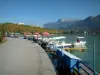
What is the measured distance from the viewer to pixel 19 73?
510 inches

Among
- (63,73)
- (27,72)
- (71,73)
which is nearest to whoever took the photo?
(27,72)

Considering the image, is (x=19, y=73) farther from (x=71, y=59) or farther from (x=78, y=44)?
(x=78, y=44)

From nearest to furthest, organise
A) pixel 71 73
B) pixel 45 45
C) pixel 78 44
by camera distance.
Result: pixel 71 73 < pixel 45 45 < pixel 78 44

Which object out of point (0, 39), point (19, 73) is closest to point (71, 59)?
point (19, 73)

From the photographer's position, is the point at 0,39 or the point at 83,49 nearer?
the point at 83,49

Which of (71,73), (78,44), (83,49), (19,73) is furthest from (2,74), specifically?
(78,44)

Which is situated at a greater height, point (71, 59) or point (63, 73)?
point (71, 59)

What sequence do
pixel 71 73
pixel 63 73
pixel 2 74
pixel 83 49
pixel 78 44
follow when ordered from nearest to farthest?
pixel 2 74
pixel 71 73
pixel 63 73
pixel 83 49
pixel 78 44

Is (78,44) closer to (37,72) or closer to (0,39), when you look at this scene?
(0,39)

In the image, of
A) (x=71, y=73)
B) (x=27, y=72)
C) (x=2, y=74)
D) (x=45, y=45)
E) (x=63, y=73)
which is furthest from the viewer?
(x=45, y=45)

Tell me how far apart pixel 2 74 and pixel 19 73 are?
1.01 metres

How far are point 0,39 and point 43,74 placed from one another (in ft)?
115

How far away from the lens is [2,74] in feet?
41.0

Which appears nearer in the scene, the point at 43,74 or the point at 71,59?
the point at 43,74
